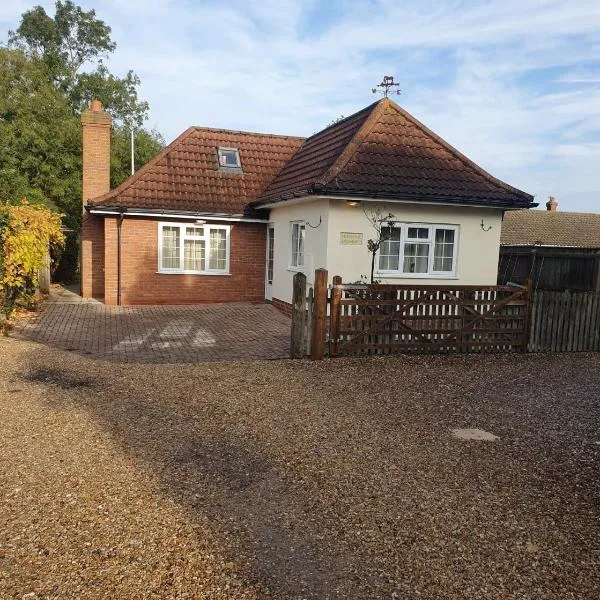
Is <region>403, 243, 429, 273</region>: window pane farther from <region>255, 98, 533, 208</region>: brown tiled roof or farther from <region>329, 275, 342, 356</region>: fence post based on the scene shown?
<region>329, 275, 342, 356</region>: fence post

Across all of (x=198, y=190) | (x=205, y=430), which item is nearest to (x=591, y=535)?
(x=205, y=430)

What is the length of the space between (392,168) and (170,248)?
291 inches

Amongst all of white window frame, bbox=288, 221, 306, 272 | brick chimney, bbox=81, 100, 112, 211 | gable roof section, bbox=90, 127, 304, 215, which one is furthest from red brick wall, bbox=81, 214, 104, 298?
white window frame, bbox=288, 221, 306, 272

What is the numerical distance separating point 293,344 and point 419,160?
7.49 meters

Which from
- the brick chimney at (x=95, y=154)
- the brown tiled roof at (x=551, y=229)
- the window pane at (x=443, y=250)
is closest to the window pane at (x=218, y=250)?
the brick chimney at (x=95, y=154)

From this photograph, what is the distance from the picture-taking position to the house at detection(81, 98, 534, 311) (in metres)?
13.9

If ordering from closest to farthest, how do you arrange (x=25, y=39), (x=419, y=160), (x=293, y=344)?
(x=293, y=344) → (x=419, y=160) → (x=25, y=39)

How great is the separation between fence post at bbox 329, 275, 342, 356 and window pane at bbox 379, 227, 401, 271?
450 cm

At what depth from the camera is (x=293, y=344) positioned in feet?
33.8

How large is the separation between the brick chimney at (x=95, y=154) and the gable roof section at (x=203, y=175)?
1.38m

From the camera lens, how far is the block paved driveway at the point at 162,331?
10.6m

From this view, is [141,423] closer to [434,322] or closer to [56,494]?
[56,494]

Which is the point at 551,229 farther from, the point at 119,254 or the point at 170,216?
the point at 119,254

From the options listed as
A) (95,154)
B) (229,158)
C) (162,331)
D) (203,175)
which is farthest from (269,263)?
(95,154)
